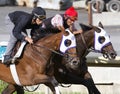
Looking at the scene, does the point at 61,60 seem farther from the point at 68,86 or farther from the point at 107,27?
the point at 107,27

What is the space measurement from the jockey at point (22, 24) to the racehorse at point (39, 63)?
189 millimetres

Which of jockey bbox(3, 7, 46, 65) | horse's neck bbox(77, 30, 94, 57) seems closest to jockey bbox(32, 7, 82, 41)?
horse's neck bbox(77, 30, 94, 57)

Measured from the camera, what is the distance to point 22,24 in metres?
8.92

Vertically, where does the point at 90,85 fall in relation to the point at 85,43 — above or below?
below

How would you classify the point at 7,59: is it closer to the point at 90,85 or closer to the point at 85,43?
the point at 85,43

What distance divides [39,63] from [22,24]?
2.23 ft

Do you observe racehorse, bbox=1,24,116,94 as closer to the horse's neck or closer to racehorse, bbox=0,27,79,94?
the horse's neck

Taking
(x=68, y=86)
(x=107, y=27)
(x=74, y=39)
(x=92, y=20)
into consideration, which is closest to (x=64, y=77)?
(x=68, y=86)

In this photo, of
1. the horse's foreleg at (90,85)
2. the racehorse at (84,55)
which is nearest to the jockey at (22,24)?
the racehorse at (84,55)

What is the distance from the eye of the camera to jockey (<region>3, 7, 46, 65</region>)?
892 cm

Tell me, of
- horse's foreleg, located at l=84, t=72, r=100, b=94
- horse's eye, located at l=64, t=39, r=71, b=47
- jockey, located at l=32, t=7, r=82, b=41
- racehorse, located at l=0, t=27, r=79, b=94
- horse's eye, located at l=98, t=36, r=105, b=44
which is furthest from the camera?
horse's foreleg, located at l=84, t=72, r=100, b=94

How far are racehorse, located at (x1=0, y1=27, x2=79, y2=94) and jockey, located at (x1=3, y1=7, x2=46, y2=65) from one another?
0.19 m

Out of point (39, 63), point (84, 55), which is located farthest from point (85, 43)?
point (39, 63)

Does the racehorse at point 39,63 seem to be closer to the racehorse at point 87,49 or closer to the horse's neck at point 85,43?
the racehorse at point 87,49
